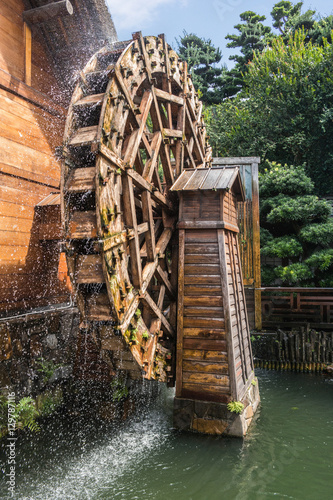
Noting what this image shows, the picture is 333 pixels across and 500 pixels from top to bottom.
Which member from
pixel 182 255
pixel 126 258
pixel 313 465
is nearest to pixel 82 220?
pixel 126 258

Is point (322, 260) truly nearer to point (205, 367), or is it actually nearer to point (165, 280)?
point (165, 280)

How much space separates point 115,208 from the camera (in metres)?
4.18

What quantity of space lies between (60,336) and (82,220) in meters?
2.72

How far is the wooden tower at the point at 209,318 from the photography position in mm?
4836

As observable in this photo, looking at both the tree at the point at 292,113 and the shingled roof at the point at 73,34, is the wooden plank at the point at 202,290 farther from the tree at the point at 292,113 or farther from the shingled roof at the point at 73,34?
the tree at the point at 292,113

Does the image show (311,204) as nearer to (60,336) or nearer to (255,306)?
(255,306)

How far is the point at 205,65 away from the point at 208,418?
79.2 ft

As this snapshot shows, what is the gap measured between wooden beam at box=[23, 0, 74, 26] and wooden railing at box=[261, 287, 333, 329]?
745 centimetres

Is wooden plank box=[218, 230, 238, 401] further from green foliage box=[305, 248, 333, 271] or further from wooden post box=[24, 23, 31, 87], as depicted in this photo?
green foliage box=[305, 248, 333, 271]

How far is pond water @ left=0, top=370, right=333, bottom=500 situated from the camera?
151 inches

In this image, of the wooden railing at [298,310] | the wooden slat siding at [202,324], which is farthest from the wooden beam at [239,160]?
the wooden slat siding at [202,324]

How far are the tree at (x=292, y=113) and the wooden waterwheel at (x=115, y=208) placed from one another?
1112cm

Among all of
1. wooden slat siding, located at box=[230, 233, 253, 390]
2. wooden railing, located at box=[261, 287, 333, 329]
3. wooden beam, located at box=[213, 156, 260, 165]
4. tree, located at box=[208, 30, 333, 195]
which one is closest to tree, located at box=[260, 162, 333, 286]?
wooden railing, located at box=[261, 287, 333, 329]

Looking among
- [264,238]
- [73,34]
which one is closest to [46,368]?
[73,34]
